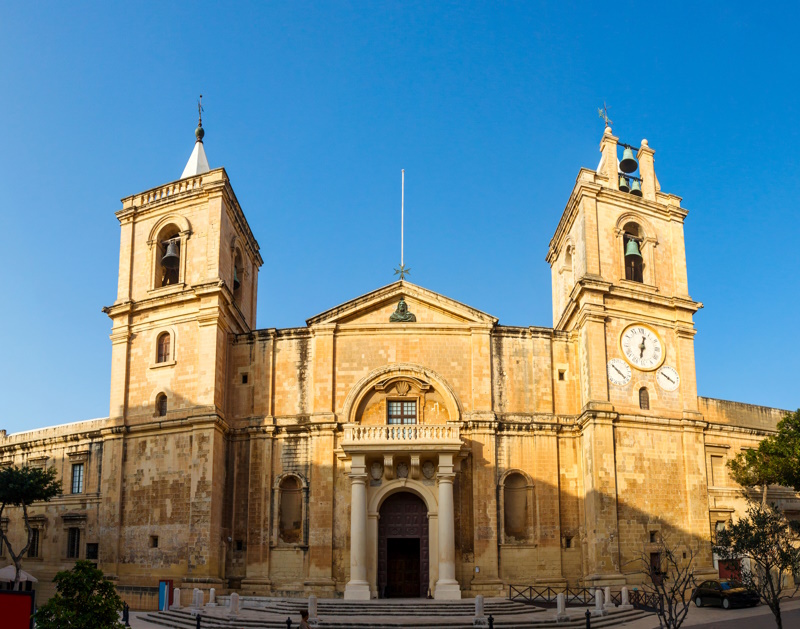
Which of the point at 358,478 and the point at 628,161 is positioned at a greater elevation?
the point at 628,161

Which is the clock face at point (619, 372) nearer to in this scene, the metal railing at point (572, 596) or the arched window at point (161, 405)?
the metal railing at point (572, 596)

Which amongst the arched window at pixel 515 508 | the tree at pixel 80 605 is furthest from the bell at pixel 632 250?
the tree at pixel 80 605

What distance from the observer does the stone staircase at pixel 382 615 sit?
2795 cm

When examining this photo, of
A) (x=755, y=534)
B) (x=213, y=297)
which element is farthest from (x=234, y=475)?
(x=755, y=534)

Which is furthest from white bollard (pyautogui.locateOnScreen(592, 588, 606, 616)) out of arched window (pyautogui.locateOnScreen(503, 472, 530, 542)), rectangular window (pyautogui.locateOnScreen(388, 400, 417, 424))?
rectangular window (pyautogui.locateOnScreen(388, 400, 417, 424))

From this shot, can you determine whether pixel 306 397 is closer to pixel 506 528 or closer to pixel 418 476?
pixel 418 476

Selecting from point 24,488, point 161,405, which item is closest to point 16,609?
point 161,405

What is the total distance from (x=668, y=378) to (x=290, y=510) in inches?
654

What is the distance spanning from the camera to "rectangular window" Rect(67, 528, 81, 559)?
3759 centimetres

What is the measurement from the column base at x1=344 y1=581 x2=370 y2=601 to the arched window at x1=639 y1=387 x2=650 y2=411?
13152 millimetres

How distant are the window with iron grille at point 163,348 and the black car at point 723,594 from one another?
22.9 metres

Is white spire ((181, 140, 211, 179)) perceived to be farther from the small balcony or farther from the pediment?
the small balcony

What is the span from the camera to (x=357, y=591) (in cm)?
3303

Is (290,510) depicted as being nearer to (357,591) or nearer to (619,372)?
(357,591)
